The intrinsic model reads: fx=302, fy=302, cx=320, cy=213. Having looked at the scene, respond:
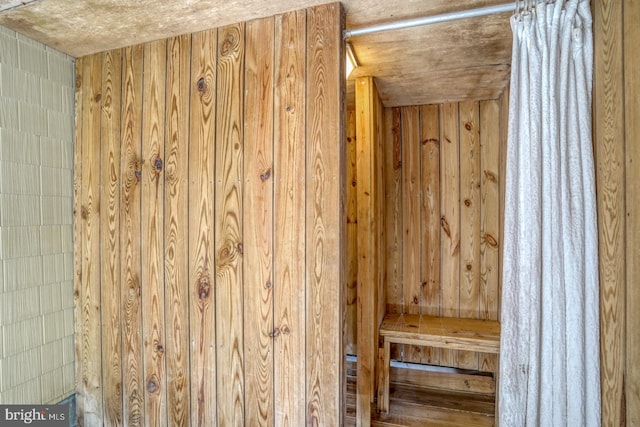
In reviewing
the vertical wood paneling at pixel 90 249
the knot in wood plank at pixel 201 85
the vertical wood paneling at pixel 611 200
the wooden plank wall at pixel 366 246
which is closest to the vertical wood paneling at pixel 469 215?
the wooden plank wall at pixel 366 246

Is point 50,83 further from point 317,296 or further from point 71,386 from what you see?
point 317,296

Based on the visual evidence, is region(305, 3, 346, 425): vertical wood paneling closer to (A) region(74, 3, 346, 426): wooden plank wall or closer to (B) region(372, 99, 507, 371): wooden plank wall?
(A) region(74, 3, 346, 426): wooden plank wall

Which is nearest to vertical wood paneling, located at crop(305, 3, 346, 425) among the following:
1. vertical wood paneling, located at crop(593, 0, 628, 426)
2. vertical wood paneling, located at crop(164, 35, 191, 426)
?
vertical wood paneling, located at crop(164, 35, 191, 426)

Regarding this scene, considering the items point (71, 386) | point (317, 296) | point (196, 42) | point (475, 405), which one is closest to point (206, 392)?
point (317, 296)

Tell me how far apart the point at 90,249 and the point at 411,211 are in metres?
2.23

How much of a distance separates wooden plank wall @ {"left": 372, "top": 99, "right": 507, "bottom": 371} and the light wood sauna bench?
203 mm

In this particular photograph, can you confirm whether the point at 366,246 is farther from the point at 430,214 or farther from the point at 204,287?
the point at 204,287

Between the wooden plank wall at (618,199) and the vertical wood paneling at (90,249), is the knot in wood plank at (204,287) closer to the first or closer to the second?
the vertical wood paneling at (90,249)

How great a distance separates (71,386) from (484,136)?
315 cm

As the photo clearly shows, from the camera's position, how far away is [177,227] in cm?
147

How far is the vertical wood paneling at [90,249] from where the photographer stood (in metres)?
1.61

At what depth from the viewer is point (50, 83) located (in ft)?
5.21

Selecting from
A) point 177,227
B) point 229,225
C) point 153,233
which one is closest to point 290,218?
point 229,225

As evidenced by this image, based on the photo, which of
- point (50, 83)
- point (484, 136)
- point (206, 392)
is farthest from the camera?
point (484, 136)
